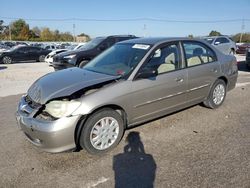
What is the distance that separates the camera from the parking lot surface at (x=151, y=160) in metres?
2.97

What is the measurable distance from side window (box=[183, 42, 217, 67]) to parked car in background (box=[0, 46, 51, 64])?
15.7m

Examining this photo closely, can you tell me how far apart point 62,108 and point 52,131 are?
0.32m

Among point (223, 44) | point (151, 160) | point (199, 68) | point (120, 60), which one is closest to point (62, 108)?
point (151, 160)

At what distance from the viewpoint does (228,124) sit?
474 centimetres

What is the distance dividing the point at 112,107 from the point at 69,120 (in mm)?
717

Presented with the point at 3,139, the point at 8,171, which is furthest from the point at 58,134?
the point at 3,139

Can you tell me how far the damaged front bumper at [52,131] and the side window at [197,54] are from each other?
2.54 metres

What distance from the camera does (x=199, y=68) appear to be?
16.1ft

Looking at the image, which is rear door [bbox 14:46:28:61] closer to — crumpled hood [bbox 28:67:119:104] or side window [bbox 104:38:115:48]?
side window [bbox 104:38:115:48]

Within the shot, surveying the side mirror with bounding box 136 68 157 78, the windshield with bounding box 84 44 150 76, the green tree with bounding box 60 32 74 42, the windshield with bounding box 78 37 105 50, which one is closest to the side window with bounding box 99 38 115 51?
the windshield with bounding box 78 37 105 50

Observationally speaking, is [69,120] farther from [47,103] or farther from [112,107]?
[112,107]

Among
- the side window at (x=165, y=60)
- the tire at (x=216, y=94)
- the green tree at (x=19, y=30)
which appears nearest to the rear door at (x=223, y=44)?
the tire at (x=216, y=94)

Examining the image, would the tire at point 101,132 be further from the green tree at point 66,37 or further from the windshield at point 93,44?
the green tree at point 66,37

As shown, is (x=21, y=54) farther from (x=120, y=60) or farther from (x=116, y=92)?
(x=116, y=92)
